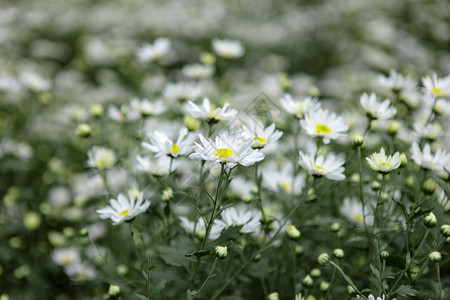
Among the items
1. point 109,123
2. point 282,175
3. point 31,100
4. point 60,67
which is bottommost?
point 60,67

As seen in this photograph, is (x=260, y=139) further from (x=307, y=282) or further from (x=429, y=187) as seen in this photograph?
(x=429, y=187)

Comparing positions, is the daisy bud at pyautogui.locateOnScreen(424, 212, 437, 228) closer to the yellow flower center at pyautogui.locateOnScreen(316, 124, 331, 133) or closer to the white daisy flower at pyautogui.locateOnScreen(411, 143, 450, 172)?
the white daisy flower at pyautogui.locateOnScreen(411, 143, 450, 172)

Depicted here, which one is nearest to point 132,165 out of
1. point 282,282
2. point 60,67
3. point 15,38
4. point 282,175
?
point 282,175

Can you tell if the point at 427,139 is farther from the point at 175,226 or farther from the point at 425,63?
the point at 425,63

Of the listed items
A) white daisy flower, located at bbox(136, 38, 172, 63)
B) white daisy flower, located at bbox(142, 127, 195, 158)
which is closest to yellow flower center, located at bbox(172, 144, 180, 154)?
white daisy flower, located at bbox(142, 127, 195, 158)

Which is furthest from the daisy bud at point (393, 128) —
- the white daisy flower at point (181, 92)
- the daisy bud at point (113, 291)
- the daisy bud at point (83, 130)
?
the daisy bud at point (83, 130)

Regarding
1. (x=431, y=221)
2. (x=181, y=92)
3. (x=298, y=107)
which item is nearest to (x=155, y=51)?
(x=181, y=92)

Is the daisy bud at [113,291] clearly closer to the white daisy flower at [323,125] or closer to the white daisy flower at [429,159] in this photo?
the white daisy flower at [323,125]
